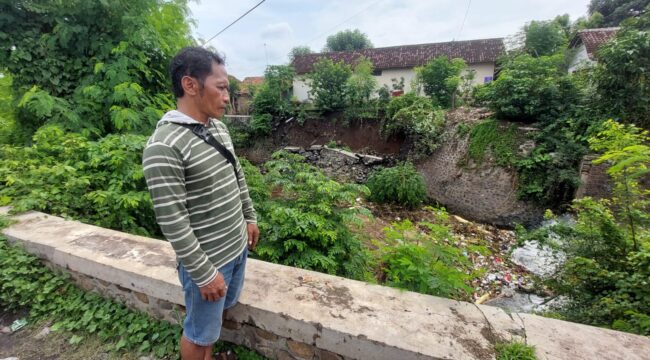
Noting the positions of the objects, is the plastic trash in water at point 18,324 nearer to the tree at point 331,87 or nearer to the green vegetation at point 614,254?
the green vegetation at point 614,254

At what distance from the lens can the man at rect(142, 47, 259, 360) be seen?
1095mm

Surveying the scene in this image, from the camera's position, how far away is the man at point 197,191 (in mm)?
1095

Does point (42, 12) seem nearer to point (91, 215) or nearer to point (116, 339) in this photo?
point (91, 215)

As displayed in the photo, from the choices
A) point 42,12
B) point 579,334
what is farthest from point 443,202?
point 42,12

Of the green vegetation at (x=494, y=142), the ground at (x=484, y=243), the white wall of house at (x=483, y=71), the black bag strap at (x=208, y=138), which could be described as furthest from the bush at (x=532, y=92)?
the white wall of house at (x=483, y=71)

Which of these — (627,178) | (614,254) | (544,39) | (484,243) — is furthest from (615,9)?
(614,254)

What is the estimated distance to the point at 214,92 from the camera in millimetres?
1229

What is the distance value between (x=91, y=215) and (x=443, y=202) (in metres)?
7.39

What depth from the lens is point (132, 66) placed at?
156 inches

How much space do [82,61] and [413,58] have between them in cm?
→ 1908

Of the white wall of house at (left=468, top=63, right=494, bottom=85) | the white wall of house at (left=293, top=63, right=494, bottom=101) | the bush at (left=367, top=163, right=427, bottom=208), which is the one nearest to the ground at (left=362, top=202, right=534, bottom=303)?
the bush at (left=367, top=163, right=427, bottom=208)

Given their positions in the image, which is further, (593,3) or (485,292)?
(593,3)

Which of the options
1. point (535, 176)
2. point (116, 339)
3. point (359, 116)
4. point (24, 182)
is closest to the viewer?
point (116, 339)

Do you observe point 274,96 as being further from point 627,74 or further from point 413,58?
point 627,74
